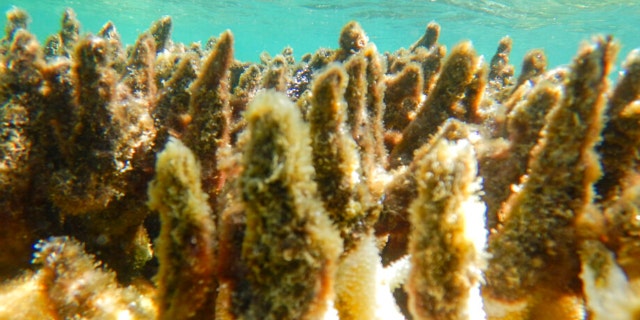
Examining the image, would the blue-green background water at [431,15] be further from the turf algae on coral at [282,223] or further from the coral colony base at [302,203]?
the turf algae on coral at [282,223]

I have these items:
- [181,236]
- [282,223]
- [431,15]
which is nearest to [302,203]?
[282,223]

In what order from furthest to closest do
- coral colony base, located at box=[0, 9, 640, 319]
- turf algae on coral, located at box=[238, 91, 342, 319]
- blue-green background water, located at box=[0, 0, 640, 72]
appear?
blue-green background water, located at box=[0, 0, 640, 72], coral colony base, located at box=[0, 9, 640, 319], turf algae on coral, located at box=[238, 91, 342, 319]

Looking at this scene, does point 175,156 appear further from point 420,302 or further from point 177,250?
point 420,302

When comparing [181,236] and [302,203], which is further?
[181,236]

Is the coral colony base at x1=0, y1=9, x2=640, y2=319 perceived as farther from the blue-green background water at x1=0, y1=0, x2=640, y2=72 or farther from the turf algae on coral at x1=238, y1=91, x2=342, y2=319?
A: the blue-green background water at x1=0, y1=0, x2=640, y2=72

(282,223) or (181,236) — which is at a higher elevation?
(282,223)

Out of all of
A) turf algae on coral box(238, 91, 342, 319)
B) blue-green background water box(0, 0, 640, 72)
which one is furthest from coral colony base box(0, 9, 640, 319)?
blue-green background water box(0, 0, 640, 72)

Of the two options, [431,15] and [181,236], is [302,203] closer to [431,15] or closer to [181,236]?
[181,236]

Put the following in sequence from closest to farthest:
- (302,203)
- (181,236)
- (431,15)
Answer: (302,203) → (181,236) → (431,15)

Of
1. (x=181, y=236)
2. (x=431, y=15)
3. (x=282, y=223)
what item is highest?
(x=431, y=15)
